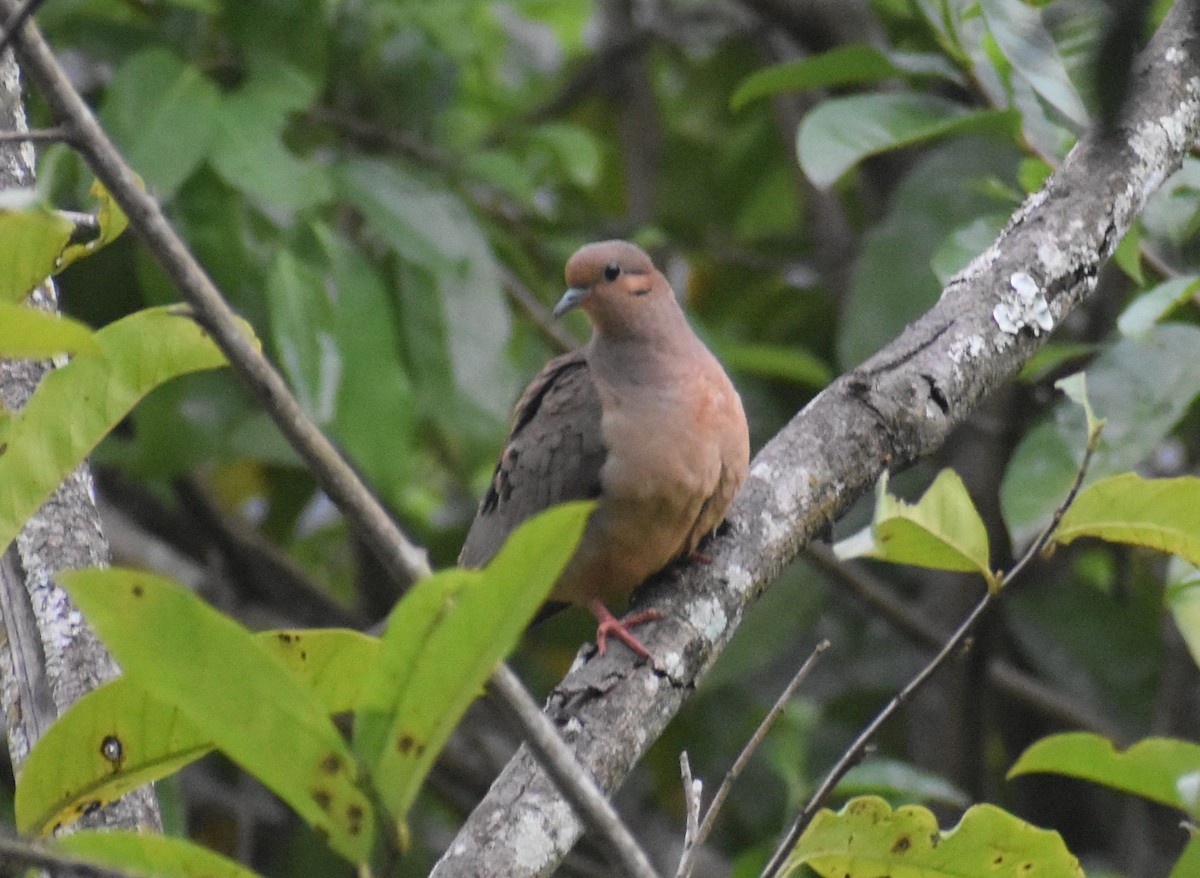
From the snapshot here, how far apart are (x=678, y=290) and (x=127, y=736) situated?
12.4ft

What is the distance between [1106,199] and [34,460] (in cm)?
197

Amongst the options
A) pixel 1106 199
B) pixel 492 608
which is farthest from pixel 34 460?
pixel 1106 199

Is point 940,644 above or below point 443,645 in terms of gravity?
below

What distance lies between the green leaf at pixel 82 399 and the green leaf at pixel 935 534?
0.91m

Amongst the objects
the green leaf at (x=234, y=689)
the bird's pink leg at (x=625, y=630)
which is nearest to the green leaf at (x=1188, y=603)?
Result: the bird's pink leg at (x=625, y=630)

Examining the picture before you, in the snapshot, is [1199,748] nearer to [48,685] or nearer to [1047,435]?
[1047,435]

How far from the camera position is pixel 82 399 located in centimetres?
167

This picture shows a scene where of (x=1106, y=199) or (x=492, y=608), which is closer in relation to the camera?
(x=492, y=608)

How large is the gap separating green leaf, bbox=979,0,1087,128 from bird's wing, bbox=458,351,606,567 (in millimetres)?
1138

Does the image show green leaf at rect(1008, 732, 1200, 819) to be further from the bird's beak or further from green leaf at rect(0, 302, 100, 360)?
the bird's beak

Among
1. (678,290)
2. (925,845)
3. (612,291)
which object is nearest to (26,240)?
(925,845)

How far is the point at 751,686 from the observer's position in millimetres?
4598

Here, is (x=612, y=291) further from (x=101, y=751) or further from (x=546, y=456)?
(x=101, y=751)

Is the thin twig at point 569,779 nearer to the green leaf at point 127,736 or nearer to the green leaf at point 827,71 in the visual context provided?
→ the green leaf at point 127,736
